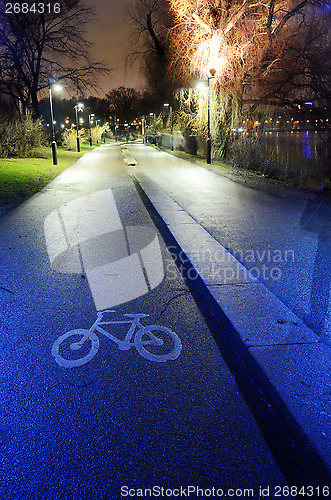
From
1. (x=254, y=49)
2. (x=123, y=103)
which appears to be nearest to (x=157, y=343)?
(x=254, y=49)

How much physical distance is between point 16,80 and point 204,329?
143 feet

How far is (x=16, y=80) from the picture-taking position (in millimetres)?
41219

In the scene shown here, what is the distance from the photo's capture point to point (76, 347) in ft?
12.5

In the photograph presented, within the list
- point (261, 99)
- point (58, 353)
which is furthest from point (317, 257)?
point (261, 99)

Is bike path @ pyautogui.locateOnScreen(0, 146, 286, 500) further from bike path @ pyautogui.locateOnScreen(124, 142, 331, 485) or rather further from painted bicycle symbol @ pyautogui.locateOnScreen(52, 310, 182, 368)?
bike path @ pyautogui.locateOnScreen(124, 142, 331, 485)

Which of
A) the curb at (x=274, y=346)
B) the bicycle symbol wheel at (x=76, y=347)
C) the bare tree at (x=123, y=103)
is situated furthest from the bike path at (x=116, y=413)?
the bare tree at (x=123, y=103)

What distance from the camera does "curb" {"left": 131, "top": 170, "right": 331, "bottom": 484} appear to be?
8.42 ft

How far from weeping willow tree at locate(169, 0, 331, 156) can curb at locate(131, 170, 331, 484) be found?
1564 cm

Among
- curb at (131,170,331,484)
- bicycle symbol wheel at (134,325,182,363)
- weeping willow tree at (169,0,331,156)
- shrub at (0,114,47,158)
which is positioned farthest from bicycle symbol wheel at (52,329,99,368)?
shrub at (0,114,47,158)

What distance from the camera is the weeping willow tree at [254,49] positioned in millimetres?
18719

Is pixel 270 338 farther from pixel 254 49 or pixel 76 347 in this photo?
pixel 254 49

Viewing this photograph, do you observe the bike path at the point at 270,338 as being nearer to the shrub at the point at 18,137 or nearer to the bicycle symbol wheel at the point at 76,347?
the bicycle symbol wheel at the point at 76,347

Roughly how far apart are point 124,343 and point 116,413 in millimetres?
1050

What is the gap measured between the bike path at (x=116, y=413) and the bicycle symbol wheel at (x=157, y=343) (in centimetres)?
7
